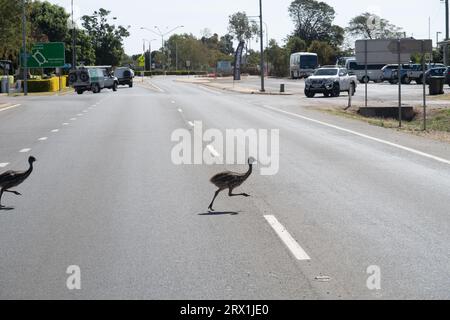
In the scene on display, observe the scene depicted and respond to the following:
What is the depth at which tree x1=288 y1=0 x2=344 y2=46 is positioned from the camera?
175 meters

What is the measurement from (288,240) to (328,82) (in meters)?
45.0

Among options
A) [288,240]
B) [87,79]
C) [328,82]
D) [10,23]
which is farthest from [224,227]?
[10,23]

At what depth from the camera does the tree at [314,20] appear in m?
175

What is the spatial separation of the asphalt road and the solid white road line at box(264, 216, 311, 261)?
0.07m

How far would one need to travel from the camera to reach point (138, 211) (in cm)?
1091

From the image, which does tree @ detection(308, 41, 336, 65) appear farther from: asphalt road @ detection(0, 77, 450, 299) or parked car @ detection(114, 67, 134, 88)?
asphalt road @ detection(0, 77, 450, 299)

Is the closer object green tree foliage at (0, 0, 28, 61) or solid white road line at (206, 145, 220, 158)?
solid white road line at (206, 145, 220, 158)

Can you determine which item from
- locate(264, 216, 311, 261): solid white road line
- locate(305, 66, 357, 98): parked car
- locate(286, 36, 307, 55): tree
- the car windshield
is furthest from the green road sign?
locate(286, 36, 307, 55): tree

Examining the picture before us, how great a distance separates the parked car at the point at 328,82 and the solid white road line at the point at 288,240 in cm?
4358

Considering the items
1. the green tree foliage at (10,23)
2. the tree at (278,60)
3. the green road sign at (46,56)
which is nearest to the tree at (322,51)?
the tree at (278,60)
